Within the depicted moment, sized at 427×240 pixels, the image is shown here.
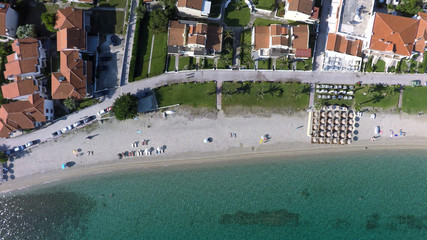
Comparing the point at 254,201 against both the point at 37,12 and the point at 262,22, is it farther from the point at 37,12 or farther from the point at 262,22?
the point at 37,12

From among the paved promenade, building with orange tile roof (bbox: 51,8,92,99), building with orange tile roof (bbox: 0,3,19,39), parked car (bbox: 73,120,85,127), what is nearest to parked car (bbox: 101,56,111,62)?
building with orange tile roof (bbox: 51,8,92,99)

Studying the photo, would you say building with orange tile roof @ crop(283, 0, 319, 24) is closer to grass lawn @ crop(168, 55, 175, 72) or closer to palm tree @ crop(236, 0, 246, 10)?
palm tree @ crop(236, 0, 246, 10)

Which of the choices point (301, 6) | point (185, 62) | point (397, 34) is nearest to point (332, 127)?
point (397, 34)

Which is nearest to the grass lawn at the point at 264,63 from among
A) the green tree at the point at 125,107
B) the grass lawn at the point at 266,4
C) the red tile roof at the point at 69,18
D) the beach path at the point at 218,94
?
the beach path at the point at 218,94

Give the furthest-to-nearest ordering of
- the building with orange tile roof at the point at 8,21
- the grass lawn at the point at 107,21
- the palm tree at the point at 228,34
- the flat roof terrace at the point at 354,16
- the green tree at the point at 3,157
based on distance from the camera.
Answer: the grass lawn at the point at 107,21, the green tree at the point at 3,157, the palm tree at the point at 228,34, the flat roof terrace at the point at 354,16, the building with orange tile roof at the point at 8,21

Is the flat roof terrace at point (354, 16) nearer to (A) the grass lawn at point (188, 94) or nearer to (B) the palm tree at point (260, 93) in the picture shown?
(B) the palm tree at point (260, 93)

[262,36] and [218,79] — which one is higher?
[262,36]
